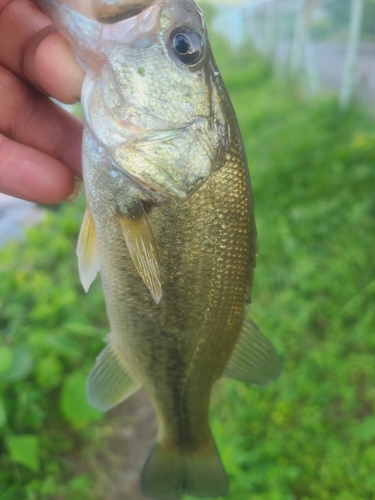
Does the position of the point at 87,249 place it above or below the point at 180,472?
above

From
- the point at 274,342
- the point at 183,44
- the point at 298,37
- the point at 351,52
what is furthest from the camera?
the point at 298,37

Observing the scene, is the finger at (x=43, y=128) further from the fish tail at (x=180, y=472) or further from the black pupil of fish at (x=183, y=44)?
the fish tail at (x=180, y=472)

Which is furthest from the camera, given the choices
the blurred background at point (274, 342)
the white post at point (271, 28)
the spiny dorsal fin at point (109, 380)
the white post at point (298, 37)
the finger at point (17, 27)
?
the white post at point (271, 28)

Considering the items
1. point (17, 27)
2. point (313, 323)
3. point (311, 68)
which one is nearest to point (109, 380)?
point (17, 27)

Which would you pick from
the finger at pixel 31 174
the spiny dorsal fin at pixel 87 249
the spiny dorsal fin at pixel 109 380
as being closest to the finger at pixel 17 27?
the finger at pixel 31 174

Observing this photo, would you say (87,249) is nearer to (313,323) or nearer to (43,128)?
(43,128)

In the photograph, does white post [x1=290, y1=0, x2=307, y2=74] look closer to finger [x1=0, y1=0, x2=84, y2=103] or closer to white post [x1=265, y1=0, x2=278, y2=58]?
white post [x1=265, y1=0, x2=278, y2=58]

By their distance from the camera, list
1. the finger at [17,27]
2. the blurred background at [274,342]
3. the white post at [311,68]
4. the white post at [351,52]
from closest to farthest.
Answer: the finger at [17,27] → the blurred background at [274,342] → the white post at [351,52] → the white post at [311,68]

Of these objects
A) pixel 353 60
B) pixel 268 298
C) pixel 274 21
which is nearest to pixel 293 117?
pixel 353 60

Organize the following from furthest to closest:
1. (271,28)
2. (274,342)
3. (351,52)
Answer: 1. (271,28)
2. (351,52)
3. (274,342)
